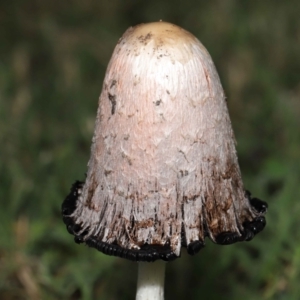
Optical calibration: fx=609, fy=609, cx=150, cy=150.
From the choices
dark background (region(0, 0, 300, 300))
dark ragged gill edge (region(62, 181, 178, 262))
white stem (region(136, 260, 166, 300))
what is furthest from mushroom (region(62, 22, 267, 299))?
dark background (region(0, 0, 300, 300))

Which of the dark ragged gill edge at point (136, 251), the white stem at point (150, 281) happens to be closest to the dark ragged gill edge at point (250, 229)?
the dark ragged gill edge at point (136, 251)

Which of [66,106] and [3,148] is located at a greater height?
[66,106]

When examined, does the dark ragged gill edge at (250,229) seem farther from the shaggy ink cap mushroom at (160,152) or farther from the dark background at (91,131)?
the dark background at (91,131)

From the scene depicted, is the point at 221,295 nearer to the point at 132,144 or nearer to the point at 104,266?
the point at 104,266

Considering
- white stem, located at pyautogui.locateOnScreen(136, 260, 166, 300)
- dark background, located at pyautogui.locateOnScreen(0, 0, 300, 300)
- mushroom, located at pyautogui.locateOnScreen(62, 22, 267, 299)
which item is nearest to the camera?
mushroom, located at pyautogui.locateOnScreen(62, 22, 267, 299)

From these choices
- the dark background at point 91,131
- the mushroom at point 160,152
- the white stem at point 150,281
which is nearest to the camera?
the mushroom at point 160,152

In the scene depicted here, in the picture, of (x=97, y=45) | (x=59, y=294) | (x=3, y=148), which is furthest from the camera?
(x=97, y=45)

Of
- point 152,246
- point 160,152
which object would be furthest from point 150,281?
point 160,152

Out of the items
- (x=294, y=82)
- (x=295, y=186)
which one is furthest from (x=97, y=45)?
(x=295, y=186)

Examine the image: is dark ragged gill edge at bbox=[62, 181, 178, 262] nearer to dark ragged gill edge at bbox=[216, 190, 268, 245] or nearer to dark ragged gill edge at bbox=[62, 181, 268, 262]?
dark ragged gill edge at bbox=[62, 181, 268, 262]
